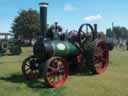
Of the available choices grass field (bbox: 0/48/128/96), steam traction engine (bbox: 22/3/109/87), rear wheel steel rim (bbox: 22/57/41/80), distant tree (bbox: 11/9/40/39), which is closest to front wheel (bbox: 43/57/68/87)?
steam traction engine (bbox: 22/3/109/87)

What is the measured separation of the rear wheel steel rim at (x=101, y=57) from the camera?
11961mm

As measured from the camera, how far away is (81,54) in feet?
37.8

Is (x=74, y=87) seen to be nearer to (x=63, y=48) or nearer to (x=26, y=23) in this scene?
(x=63, y=48)

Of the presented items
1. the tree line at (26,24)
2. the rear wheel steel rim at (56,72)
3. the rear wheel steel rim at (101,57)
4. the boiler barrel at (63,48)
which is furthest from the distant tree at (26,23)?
the rear wheel steel rim at (56,72)

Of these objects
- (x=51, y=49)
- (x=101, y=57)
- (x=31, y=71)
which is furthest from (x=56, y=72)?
(x=101, y=57)

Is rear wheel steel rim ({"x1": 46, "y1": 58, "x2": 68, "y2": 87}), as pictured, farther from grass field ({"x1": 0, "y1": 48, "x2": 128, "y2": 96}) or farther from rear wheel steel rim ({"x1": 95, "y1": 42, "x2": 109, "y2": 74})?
rear wheel steel rim ({"x1": 95, "y1": 42, "x2": 109, "y2": 74})

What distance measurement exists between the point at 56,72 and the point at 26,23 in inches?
2236

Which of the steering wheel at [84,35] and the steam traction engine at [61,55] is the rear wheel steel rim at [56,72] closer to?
the steam traction engine at [61,55]

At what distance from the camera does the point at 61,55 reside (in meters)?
10.3

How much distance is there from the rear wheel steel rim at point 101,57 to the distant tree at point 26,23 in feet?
159

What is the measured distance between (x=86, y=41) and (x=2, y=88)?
13.6ft

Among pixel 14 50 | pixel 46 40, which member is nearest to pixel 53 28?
pixel 46 40

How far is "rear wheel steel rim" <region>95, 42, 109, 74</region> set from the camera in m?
12.0

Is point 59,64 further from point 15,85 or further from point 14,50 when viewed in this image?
point 14,50
